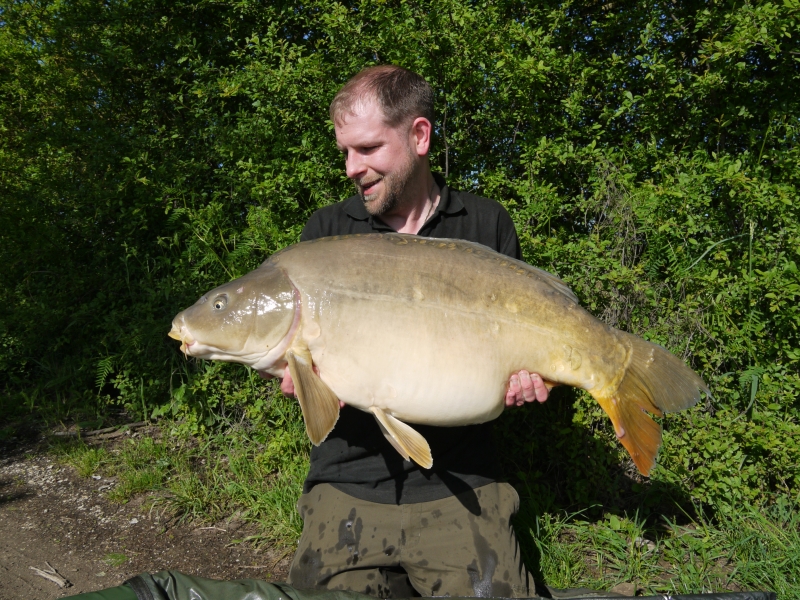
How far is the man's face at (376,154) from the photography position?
237 cm

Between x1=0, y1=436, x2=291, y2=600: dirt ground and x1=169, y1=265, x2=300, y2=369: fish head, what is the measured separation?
4.25ft

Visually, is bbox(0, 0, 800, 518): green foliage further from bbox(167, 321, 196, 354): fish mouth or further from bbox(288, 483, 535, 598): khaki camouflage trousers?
bbox(167, 321, 196, 354): fish mouth

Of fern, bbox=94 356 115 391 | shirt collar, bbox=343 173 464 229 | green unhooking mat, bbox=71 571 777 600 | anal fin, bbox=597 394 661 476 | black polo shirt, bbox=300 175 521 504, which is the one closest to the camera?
green unhooking mat, bbox=71 571 777 600

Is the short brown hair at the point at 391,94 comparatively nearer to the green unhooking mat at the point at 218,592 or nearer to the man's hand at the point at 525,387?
the man's hand at the point at 525,387

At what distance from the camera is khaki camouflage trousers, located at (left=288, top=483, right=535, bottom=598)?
2145 mm

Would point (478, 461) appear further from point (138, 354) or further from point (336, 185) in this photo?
point (138, 354)

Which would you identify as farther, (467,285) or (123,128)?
(123,128)

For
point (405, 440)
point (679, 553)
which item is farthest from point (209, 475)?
point (679, 553)

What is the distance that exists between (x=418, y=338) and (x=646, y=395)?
76cm

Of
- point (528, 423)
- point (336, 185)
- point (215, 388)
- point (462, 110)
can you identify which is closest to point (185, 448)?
point (215, 388)

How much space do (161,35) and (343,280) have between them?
3392 mm

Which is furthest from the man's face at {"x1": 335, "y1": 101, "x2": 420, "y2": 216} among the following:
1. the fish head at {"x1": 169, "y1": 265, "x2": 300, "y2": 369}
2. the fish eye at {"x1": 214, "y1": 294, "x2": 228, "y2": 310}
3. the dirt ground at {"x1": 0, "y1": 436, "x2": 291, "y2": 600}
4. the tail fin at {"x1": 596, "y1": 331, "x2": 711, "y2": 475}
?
the dirt ground at {"x1": 0, "y1": 436, "x2": 291, "y2": 600}

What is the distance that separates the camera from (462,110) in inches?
136

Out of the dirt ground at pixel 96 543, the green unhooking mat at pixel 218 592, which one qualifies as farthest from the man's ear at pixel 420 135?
the dirt ground at pixel 96 543
